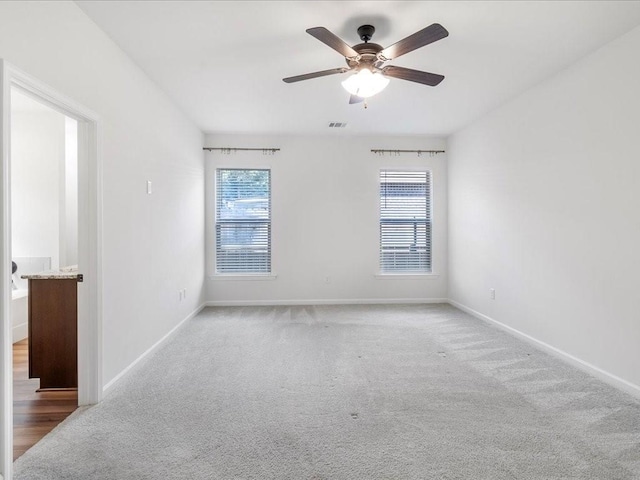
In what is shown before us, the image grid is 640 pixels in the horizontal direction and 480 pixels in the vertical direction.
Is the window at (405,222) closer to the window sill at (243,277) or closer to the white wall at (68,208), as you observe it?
the window sill at (243,277)

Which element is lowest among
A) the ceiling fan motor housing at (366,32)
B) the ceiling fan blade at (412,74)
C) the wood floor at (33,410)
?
the wood floor at (33,410)

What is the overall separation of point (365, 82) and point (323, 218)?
9.89ft

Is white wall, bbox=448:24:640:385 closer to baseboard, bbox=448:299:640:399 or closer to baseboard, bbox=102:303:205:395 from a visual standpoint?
baseboard, bbox=448:299:640:399

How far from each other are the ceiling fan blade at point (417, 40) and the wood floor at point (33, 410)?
3.29 metres

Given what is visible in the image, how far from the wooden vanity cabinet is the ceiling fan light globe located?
2.61m

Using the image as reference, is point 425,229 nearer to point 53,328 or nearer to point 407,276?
point 407,276

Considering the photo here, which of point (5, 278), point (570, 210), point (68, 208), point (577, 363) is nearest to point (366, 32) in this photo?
point (570, 210)

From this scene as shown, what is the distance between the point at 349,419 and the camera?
2.18 meters

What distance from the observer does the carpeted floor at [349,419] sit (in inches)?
68.9

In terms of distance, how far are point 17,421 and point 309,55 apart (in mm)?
3402

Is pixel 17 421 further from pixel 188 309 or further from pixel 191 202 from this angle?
pixel 191 202

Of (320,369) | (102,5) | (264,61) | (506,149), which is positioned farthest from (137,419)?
(506,149)

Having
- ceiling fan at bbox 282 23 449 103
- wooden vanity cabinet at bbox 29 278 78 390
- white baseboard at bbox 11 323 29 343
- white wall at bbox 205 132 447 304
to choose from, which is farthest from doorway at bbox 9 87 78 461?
ceiling fan at bbox 282 23 449 103

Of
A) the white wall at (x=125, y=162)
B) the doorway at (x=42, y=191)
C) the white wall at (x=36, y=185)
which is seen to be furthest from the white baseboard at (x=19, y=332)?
the white wall at (x=125, y=162)
